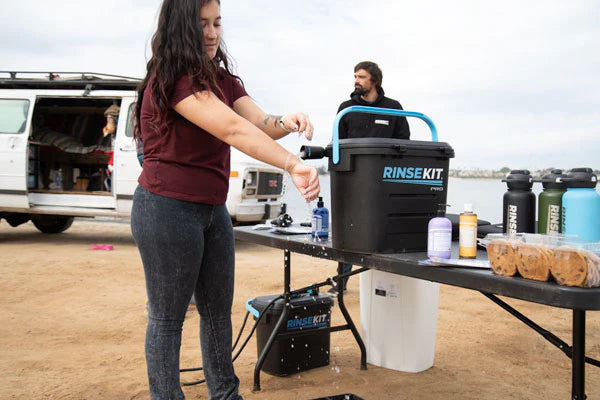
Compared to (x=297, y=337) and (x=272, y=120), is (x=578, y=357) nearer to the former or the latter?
(x=272, y=120)

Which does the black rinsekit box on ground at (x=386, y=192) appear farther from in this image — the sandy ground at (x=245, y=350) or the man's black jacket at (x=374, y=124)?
the man's black jacket at (x=374, y=124)

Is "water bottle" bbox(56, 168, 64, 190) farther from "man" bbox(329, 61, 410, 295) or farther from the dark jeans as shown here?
the dark jeans

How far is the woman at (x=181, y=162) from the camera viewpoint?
5.83 ft

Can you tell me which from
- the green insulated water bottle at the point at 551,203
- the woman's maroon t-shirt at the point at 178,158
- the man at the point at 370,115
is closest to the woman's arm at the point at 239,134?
the woman's maroon t-shirt at the point at 178,158

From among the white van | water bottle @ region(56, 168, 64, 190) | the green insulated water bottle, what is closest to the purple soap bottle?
the green insulated water bottle

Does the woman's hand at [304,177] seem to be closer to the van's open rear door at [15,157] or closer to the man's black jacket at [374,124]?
the man's black jacket at [374,124]

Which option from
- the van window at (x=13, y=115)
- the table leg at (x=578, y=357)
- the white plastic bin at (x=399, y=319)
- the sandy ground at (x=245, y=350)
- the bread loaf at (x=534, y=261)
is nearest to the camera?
the bread loaf at (x=534, y=261)

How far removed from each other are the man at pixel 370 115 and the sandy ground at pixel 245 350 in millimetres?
1568

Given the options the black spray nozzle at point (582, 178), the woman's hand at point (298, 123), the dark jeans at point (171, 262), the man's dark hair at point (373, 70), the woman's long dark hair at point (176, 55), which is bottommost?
the dark jeans at point (171, 262)

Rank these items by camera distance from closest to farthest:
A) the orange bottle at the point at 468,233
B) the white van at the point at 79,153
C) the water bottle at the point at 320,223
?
the orange bottle at the point at 468,233, the water bottle at the point at 320,223, the white van at the point at 79,153

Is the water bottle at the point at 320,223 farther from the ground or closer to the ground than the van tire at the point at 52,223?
farther from the ground

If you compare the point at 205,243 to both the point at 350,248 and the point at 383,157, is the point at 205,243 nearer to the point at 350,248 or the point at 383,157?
the point at 350,248

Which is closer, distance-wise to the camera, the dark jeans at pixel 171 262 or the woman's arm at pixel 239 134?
the woman's arm at pixel 239 134

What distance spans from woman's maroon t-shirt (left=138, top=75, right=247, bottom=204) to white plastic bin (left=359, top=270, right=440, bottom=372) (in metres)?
1.55
